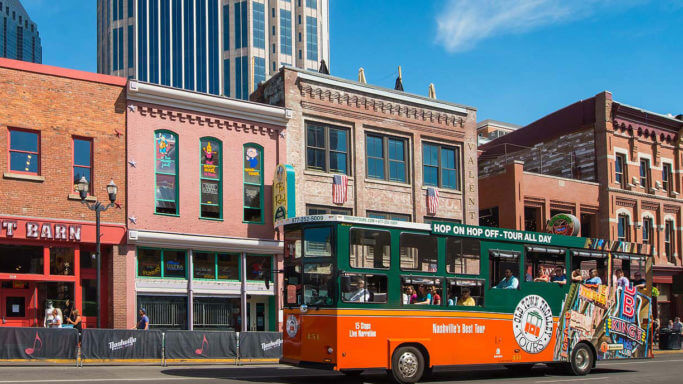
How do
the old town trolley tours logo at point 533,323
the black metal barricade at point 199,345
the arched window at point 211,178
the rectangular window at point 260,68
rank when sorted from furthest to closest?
the rectangular window at point 260,68
the arched window at point 211,178
the black metal barricade at point 199,345
the old town trolley tours logo at point 533,323

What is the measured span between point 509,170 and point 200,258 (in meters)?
17.2

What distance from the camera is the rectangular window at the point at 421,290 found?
51.8 feet

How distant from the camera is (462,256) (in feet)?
54.6

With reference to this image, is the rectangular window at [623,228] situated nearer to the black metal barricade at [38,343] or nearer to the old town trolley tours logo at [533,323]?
the old town trolley tours logo at [533,323]

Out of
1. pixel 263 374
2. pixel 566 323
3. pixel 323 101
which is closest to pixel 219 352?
pixel 263 374

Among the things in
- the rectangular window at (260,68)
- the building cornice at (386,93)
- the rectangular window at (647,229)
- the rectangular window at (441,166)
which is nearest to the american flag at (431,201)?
the rectangular window at (441,166)

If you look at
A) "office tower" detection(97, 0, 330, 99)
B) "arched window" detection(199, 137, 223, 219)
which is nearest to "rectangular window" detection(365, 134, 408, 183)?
"arched window" detection(199, 137, 223, 219)

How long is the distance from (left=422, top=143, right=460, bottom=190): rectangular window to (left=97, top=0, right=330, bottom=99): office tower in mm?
104743

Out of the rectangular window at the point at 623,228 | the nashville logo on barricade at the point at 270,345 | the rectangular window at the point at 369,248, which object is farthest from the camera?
the rectangular window at the point at 623,228

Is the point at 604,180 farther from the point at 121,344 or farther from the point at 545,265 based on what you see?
the point at 121,344

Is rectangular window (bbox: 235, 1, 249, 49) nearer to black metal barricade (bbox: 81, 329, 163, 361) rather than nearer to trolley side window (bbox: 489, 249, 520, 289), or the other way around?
black metal barricade (bbox: 81, 329, 163, 361)

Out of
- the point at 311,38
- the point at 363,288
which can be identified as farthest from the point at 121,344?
the point at 311,38

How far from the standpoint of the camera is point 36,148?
2347cm

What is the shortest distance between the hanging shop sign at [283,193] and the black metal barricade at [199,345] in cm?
578
